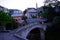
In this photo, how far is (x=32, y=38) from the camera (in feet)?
68.3

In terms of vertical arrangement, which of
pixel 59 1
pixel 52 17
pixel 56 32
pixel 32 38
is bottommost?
pixel 32 38

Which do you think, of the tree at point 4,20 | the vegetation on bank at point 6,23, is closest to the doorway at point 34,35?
the vegetation on bank at point 6,23

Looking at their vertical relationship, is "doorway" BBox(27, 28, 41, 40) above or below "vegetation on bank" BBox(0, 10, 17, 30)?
below

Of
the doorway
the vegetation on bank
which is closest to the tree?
the vegetation on bank

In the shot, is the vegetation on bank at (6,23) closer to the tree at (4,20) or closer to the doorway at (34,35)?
the tree at (4,20)

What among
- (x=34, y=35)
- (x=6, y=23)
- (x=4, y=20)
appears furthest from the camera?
(x=6, y=23)

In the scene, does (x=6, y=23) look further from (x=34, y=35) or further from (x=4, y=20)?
(x=34, y=35)

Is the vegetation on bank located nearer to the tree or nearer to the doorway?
the tree

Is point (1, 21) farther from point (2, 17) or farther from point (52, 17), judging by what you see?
point (52, 17)

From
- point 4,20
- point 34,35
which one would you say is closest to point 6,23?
point 4,20

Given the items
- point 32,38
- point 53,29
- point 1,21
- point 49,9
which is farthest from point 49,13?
point 1,21

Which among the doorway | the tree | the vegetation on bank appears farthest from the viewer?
the vegetation on bank

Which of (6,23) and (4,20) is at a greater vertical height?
(4,20)

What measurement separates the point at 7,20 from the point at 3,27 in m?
0.99
